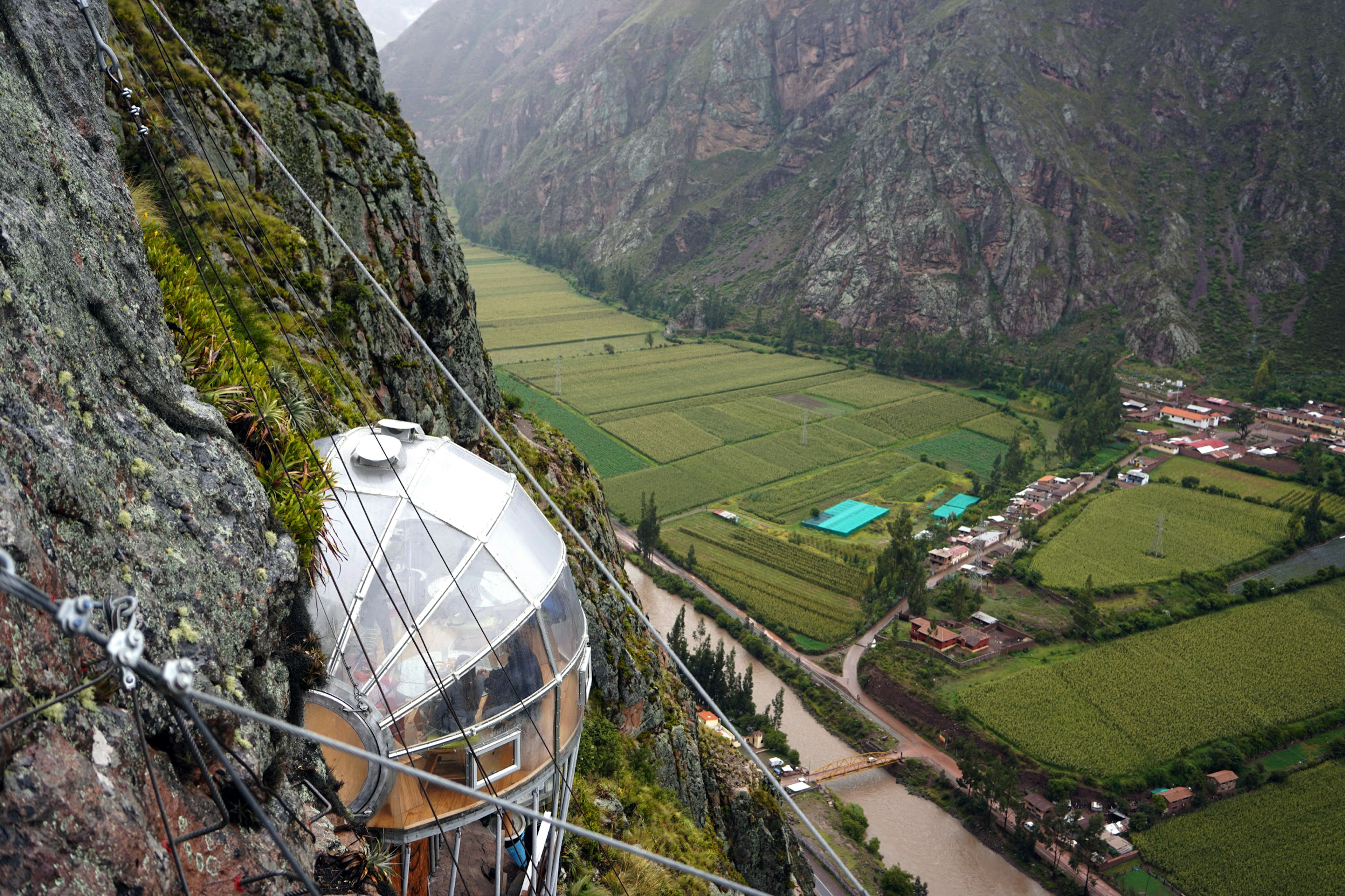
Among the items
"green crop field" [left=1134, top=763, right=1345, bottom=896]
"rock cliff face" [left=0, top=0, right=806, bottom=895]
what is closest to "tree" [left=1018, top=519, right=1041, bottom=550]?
"green crop field" [left=1134, top=763, right=1345, bottom=896]

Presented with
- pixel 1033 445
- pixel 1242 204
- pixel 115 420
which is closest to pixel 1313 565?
pixel 1033 445

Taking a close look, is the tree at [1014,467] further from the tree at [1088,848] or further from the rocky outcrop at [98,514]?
the rocky outcrop at [98,514]

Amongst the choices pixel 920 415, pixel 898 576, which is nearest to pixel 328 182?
pixel 898 576

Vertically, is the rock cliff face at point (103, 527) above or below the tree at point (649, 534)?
above

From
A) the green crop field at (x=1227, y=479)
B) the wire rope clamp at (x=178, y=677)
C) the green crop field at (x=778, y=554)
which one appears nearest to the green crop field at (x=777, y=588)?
the green crop field at (x=778, y=554)

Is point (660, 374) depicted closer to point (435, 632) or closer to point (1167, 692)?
point (1167, 692)

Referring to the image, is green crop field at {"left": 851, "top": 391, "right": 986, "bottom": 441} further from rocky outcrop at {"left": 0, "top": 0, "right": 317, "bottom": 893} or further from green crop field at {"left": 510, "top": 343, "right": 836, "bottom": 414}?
rocky outcrop at {"left": 0, "top": 0, "right": 317, "bottom": 893}
